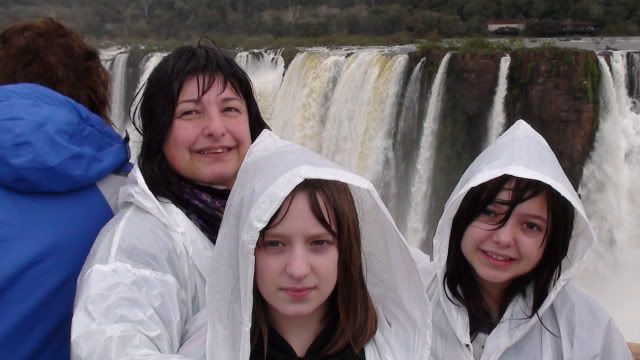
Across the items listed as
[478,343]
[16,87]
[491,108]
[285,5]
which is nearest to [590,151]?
[491,108]

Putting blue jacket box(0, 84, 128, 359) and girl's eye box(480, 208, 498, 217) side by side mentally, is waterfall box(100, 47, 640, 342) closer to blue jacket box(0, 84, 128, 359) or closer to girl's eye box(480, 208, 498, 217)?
girl's eye box(480, 208, 498, 217)

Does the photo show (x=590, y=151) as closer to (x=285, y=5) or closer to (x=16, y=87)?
(x=16, y=87)

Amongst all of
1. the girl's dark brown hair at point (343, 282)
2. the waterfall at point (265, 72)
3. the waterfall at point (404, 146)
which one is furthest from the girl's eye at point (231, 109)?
the waterfall at point (265, 72)

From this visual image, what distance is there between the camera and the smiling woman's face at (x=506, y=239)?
1.31 m

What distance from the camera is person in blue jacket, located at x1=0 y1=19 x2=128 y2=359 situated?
0.99 metres

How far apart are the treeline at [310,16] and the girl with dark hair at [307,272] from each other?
46.4 feet

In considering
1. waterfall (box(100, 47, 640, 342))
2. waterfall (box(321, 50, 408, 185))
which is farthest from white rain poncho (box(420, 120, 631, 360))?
waterfall (box(321, 50, 408, 185))

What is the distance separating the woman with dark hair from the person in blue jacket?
81 millimetres

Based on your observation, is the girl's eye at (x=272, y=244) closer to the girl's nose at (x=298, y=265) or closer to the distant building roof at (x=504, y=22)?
the girl's nose at (x=298, y=265)

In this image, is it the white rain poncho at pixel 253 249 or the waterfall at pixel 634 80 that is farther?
the waterfall at pixel 634 80

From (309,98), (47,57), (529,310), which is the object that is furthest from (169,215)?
(309,98)

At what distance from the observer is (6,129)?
3.30 ft

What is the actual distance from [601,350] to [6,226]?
3.63ft

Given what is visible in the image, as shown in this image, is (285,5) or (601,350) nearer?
(601,350)
